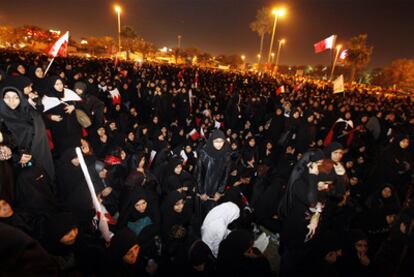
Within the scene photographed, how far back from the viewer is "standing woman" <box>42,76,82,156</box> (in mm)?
4820

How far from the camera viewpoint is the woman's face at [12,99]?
3.56 m

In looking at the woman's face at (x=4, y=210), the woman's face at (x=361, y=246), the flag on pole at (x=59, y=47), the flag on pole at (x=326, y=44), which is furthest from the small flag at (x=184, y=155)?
the flag on pole at (x=326, y=44)

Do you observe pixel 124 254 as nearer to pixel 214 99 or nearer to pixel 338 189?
pixel 338 189

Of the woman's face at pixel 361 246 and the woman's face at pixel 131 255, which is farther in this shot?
the woman's face at pixel 361 246

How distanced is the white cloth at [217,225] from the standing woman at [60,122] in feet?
10.1

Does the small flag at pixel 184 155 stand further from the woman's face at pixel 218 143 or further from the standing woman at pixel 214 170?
the woman's face at pixel 218 143

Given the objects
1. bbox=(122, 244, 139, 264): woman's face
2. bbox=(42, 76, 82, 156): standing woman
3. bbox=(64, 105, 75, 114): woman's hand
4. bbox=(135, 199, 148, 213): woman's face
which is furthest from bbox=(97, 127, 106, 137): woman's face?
bbox=(122, 244, 139, 264): woman's face

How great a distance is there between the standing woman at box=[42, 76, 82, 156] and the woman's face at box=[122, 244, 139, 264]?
2.94 metres

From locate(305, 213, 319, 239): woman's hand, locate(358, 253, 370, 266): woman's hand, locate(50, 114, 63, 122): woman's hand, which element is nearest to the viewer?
locate(358, 253, 370, 266): woman's hand

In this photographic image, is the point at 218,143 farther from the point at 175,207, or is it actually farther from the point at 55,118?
the point at 55,118

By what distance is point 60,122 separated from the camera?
4836mm

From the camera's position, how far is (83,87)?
641 cm

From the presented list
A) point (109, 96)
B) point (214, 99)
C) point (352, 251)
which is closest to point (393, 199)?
point (352, 251)

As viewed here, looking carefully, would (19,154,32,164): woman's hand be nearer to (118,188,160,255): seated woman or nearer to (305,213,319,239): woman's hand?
(118,188,160,255): seated woman
